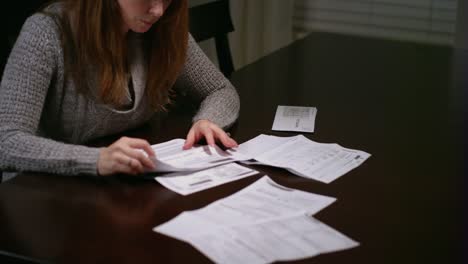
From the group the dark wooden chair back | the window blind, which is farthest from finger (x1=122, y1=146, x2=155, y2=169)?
the window blind

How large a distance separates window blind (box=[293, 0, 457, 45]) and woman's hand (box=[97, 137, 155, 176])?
211cm

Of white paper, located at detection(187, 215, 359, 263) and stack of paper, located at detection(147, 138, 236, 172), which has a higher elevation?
stack of paper, located at detection(147, 138, 236, 172)

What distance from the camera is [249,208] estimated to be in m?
1.28

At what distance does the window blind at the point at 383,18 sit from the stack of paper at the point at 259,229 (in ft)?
6.69

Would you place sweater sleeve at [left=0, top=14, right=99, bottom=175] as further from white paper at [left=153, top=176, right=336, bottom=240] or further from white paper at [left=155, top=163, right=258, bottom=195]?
white paper at [left=153, top=176, right=336, bottom=240]

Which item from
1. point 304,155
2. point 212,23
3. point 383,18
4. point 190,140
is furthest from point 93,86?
point 383,18

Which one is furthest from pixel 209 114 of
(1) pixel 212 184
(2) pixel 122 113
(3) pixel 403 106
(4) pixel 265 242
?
(4) pixel 265 242

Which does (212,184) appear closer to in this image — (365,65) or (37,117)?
(37,117)

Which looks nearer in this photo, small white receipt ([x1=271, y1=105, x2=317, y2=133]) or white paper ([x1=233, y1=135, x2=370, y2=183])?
white paper ([x1=233, y1=135, x2=370, y2=183])

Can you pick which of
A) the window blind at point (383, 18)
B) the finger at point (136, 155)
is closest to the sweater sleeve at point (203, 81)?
the finger at point (136, 155)

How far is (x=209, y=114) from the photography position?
1.79 m

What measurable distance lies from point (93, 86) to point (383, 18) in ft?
6.41

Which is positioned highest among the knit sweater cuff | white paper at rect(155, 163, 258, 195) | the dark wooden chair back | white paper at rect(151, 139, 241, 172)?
the dark wooden chair back

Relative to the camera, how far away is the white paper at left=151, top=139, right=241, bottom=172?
4.68ft
